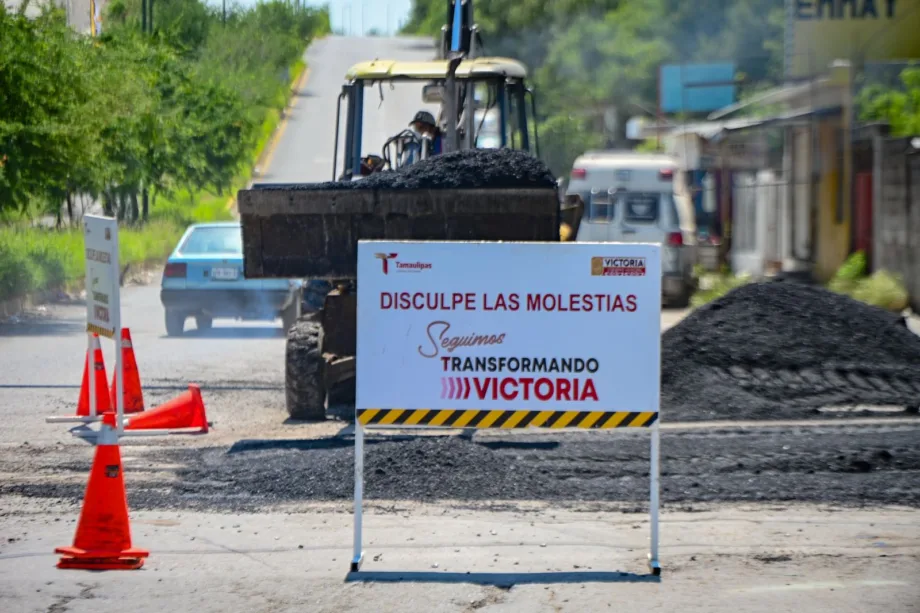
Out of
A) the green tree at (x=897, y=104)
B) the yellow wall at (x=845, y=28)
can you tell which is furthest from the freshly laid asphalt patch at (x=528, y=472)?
the yellow wall at (x=845, y=28)

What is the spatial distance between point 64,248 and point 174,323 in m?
7.24

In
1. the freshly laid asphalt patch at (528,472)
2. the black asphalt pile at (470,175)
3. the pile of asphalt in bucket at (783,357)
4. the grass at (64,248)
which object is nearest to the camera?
the freshly laid asphalt patch at (528,472)

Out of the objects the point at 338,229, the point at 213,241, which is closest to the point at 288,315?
the point at 213,241

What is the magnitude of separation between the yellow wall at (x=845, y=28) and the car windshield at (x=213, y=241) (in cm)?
1603

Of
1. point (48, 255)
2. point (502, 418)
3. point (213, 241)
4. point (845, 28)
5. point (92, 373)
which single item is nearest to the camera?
point (502, 418)

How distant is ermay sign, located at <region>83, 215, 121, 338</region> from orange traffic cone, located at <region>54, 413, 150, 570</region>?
138 inches

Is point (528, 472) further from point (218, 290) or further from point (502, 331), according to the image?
point (218, 290)

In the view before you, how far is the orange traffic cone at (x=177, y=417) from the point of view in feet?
34.4

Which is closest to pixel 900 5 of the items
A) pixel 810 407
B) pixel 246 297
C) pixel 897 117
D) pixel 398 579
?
pixel 897 117

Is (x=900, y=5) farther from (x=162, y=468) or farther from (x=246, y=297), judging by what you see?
(x=162, y=468)

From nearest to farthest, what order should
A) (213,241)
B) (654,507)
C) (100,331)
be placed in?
(654,507) → (100,331) → (213,241)

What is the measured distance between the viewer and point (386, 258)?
260 inches

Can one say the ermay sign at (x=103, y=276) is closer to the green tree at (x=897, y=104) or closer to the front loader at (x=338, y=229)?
the front loader at (x=338, y=229)

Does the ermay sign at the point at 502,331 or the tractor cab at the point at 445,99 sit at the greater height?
the tractor cab at the point at 445,99
